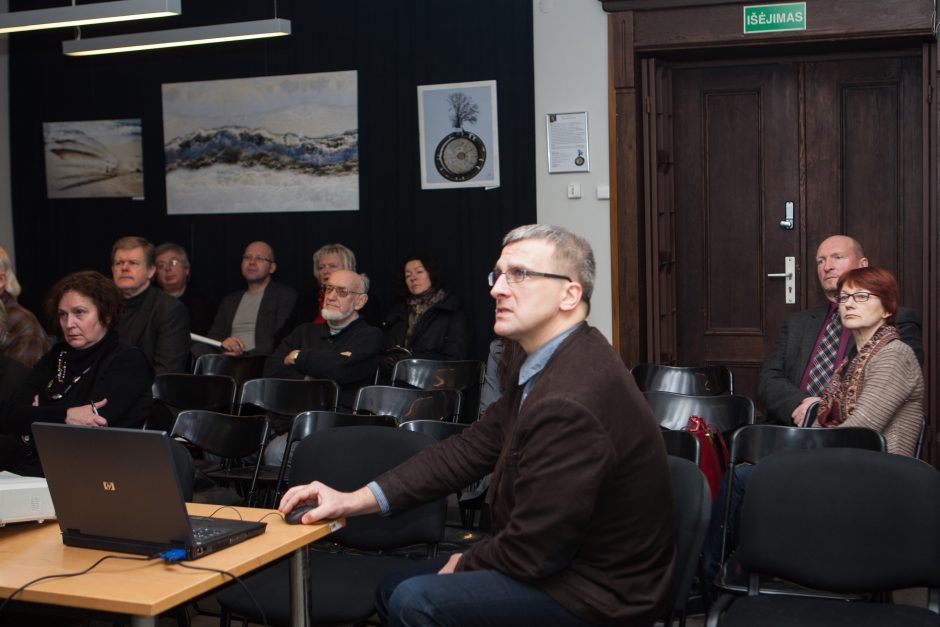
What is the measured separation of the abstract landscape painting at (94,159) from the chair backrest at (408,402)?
150 inches

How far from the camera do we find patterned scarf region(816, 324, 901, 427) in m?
4.18

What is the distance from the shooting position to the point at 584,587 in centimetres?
237

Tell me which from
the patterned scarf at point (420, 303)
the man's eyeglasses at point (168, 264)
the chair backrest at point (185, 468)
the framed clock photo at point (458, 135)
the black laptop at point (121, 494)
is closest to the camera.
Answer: the black laptop at point (121, 494)

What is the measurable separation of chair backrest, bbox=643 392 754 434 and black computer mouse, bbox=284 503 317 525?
203 cm

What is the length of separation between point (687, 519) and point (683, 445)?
0.86 m

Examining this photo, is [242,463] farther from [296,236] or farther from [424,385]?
[296,236]

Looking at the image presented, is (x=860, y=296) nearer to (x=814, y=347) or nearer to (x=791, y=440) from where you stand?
(x=814, y=347)

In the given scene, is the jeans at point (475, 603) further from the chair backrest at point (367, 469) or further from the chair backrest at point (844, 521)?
the chair backrest at point (844, 521)

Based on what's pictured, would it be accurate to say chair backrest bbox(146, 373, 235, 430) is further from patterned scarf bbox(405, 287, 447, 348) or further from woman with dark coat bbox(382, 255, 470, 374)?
patterned scarf bbox(405, 287, 447, 348)

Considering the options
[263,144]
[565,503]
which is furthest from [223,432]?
[263,144]

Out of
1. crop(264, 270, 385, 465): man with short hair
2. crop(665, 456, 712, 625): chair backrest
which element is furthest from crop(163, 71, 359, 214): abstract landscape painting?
crop(665, 456, 712, 625): chair backrest

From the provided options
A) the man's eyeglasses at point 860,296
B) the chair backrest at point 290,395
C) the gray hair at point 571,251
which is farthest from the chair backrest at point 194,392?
the gray hair at point 571,251

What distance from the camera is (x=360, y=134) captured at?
289 inches

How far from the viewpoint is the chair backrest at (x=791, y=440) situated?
3604 mm
